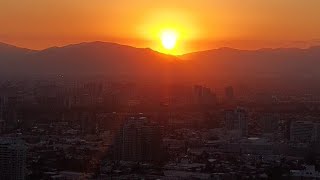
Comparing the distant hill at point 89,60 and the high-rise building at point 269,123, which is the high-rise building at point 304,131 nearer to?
the high-rise building at point 269,123

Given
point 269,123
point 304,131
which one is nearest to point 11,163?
point 304,131

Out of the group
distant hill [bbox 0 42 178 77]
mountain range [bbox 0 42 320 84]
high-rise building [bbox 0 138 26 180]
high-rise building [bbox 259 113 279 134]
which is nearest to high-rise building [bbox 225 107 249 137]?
high-rise building [bbox 259 113 279 134]

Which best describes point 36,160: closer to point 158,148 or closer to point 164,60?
point 158,148

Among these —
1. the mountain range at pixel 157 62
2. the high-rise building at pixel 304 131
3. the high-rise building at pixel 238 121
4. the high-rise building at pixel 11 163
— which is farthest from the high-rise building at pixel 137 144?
the mountain range at pixel 157 62

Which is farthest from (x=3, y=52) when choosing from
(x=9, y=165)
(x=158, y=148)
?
(x=9, y=165)

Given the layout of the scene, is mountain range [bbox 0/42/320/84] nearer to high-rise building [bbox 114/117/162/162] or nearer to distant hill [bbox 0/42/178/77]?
distant hill [bbox 0/42/178/77]

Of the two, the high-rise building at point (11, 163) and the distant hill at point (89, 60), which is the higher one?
the distant hill at point (89, 60)
